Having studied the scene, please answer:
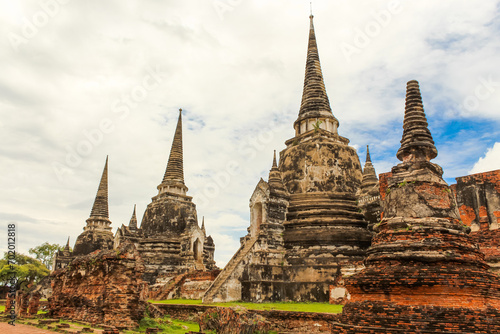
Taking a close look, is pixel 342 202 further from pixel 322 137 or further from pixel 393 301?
pixel 393 301

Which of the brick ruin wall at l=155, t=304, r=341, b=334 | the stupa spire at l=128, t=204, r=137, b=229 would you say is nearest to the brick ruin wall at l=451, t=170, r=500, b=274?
the brick ruin wall at l=155, t=304, r=341, b=334

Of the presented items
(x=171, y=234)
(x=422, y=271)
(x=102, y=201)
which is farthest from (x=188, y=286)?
(x=102, y=201)

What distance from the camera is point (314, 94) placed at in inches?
904

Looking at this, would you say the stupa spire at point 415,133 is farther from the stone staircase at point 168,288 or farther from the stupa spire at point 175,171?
the stupa spire at point 175,171

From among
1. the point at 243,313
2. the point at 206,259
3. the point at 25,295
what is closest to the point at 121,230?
the point at 206,259

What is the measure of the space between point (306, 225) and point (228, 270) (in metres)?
4.12

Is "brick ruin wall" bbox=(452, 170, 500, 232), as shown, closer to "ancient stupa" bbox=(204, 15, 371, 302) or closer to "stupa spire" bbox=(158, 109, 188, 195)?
"ancient stupa" bbox=(204, 15, 371, 302)

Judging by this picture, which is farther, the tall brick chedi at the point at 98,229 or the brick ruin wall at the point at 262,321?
the tall brick chedi at the point at 98,229

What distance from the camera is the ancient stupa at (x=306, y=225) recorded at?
16.8 m

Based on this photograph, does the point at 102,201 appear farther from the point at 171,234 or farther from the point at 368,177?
the point at 368,177

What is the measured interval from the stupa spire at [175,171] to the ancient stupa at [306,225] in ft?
36.9

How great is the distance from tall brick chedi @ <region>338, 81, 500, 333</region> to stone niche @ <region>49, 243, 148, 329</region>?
21.6 feet

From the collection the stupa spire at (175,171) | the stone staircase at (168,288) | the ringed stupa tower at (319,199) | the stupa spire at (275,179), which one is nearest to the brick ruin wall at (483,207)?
the ringed stupa tower at (319,199)

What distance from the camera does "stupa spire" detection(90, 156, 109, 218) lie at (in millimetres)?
37188
